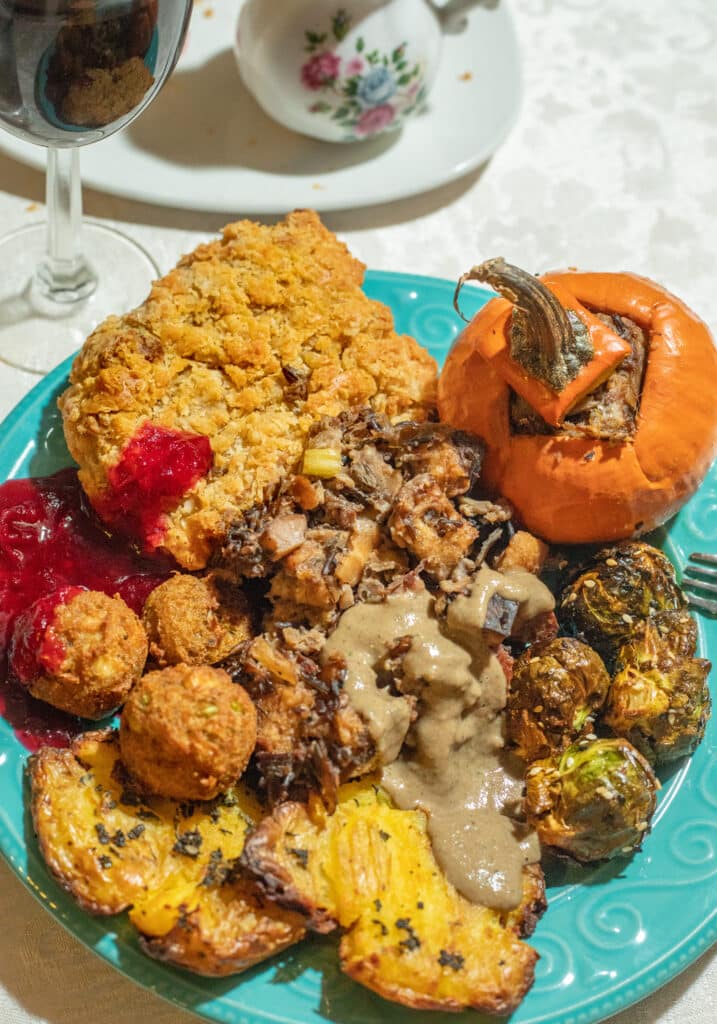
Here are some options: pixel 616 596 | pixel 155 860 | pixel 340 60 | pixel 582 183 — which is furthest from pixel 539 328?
pixel 582 183

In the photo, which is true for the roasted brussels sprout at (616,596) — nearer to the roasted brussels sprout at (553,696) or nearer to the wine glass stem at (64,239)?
the roasted brussels sprout at (553,696)

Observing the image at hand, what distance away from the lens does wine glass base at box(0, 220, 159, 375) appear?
3.46 metres

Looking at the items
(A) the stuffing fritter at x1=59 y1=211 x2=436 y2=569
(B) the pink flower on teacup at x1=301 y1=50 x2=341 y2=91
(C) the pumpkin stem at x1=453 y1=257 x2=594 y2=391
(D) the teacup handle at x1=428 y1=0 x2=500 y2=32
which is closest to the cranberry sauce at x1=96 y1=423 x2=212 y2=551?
(A) the stuffing fritter at x1=59 y1=211 x2=436 y2=569

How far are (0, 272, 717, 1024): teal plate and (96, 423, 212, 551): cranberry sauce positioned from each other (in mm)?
562

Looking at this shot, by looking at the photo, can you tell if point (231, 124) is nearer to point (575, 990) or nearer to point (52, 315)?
point (52, 315)

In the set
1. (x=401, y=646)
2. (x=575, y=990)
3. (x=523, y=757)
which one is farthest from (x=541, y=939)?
(x=401, y=646)

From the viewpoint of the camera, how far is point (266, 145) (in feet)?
12.9

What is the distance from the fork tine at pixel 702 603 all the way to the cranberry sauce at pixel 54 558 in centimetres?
132

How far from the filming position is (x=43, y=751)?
238cm

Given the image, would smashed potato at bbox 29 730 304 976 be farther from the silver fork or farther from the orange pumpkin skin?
the silver fork

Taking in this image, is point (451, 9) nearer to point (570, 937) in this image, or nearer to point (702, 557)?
point (702, 557)

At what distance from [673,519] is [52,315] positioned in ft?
6.45

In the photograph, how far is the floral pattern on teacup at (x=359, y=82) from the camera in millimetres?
3582

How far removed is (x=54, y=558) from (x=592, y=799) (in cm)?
136
